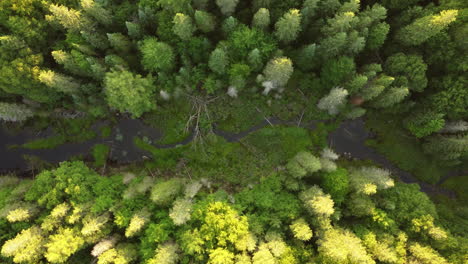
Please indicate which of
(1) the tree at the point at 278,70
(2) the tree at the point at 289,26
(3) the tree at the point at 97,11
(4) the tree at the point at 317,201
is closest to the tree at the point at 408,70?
(2) the tree at the point at 289,26

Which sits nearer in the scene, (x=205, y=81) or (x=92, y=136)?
(x=205, y=81)

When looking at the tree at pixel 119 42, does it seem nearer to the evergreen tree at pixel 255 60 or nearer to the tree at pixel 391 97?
the evergreen tree at pixel 255 60

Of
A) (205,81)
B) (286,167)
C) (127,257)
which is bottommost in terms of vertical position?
(127,257)

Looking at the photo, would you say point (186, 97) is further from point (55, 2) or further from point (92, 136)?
point (55, 2)

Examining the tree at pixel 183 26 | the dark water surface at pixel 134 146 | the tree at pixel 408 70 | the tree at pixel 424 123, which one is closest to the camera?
the tree at pixel 183 26

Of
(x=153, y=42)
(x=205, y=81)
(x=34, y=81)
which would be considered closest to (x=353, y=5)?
(x=205, y=81)

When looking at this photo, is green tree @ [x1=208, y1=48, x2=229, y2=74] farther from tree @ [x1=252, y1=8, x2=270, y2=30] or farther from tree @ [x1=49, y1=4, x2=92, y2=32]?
tree @ [x1=49, y1=4, x2=92, y2=32]
